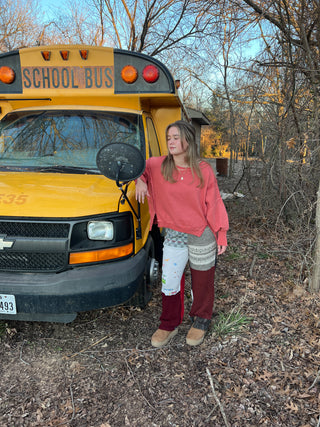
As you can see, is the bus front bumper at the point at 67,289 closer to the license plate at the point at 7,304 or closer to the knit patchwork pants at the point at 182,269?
the license plate at the point at 7,304

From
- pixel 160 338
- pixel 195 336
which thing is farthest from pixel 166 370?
pixel 195 336

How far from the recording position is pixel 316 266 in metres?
3.78

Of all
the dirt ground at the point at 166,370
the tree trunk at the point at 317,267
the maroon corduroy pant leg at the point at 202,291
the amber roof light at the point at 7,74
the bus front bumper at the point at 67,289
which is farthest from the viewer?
the amber roof light at the point at 7,74

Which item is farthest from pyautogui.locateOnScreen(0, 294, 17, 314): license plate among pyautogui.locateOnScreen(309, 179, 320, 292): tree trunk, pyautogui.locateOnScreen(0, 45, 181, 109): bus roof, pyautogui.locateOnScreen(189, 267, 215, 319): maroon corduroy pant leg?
pyautogui.locateOnScreen(309, 179, 320, 292): tree trunk

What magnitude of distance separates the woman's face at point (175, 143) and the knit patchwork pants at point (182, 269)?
697mm

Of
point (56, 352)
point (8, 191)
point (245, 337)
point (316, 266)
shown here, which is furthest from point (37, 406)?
point (316, 266)

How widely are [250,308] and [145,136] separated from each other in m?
2.22

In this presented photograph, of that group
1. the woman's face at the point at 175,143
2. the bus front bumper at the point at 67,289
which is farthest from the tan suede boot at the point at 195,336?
the woman's face at the point at 175,143

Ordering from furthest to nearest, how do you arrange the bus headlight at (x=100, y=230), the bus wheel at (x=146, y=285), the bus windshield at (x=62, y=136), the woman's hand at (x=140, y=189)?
the bus windshield at (x=62, y=136) → the bus wheel at (x=146, y=285) → the woman's hand at (x=140, y=189) → the bus headlight at (x=100, y=230)

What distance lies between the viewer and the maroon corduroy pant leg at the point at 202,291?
10.1 ft

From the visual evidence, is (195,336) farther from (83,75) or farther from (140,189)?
(83,75)

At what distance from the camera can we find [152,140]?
411 cm

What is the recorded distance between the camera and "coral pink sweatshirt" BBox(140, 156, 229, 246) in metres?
2.81

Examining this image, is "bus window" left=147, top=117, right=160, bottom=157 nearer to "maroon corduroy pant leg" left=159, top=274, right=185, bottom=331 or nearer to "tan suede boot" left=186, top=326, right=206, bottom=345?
"maroon corduroy pant leg" left=159, top=274, right=185, bottom=331
